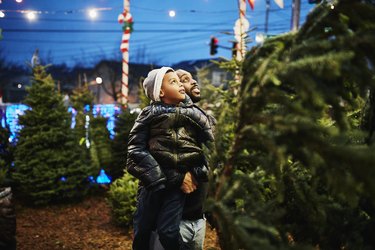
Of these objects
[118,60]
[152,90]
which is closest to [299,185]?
[152,90]

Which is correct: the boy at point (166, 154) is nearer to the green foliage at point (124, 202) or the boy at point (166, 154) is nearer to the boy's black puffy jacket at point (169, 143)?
the boy's black puffy jacket at point (169, 143)

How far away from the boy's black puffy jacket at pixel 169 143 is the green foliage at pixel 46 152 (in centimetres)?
467

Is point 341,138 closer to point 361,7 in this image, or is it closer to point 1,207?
point 361,7

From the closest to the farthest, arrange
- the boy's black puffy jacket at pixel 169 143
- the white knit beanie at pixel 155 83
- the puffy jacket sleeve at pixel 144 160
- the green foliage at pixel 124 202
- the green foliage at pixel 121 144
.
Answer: the puffy jacket sleeve at pixel 144 160, the boy's black puffy jacket at pixel 169 143, the white knit beanie at pixel 155 83, the green foliage at pixel 124 202, the green foliage at pixel 121 144

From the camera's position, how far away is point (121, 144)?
340 inches

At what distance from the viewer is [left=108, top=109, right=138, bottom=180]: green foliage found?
28.2 ft

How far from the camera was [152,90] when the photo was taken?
346cm

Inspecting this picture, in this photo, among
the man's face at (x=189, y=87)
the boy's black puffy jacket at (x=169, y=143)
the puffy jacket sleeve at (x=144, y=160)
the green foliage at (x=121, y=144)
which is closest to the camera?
the puffy jacket sleeve at (x=144, y=160)

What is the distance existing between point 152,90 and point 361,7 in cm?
233

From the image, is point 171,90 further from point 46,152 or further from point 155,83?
point 46,152

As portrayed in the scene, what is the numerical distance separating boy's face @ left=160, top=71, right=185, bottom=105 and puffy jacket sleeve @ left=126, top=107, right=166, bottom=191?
0.66ft

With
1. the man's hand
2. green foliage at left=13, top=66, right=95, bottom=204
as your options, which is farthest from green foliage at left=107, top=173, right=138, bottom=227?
the man's hand

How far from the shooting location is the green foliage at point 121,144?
28.2 ft

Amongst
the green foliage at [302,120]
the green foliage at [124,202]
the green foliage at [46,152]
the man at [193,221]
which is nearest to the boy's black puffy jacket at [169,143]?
the man at [193,221]
